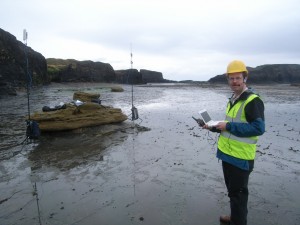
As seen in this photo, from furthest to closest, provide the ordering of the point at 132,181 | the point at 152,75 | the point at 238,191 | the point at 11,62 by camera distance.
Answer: the point at 152,75
the point at 11,62
the point at 132,181
the point at 238,191

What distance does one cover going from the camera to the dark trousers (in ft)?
13.7

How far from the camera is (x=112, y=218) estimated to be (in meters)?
4.89

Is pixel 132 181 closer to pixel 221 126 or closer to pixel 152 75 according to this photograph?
pixel 221 126

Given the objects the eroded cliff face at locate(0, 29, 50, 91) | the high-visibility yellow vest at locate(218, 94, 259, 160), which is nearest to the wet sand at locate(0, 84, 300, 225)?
the high-visibility yellow vest at locate(218, 94, 259, 160)

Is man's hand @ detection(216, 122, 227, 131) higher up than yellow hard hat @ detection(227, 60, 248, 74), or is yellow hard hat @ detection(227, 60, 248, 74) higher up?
yellow hard hat @ detection(227, 60, 248, 74)

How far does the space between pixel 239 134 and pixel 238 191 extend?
0.88 metres

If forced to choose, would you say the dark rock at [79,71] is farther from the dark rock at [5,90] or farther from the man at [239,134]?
the man at [239,134]

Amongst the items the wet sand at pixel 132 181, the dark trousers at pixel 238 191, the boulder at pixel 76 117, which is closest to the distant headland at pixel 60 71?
the boulder at pixel 76 117

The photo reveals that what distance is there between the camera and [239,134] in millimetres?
3994

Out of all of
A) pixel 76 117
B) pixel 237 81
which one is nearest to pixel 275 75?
pixel 76 117

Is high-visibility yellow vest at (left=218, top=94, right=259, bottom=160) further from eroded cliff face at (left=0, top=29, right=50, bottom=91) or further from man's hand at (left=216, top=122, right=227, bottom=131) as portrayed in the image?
eroded cliff face at (left=0, top=29, right=50, bottom=91)

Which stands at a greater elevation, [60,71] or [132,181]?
[60,71]

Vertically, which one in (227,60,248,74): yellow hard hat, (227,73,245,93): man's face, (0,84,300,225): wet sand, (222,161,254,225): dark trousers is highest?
(227,60,248,74): yellow hard hat

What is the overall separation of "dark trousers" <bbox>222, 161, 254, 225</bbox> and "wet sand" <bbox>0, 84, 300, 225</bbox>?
0.64 metres
